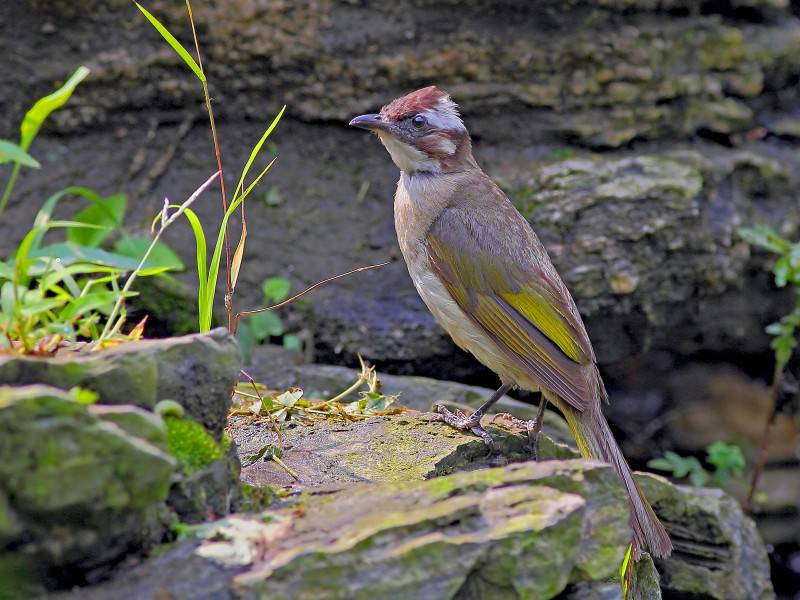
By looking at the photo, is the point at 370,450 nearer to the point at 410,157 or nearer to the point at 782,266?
the point at 410,157

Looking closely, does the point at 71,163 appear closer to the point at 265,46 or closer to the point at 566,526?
the point at 265,46

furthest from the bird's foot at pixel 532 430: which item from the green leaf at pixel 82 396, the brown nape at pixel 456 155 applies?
the green leaf at pixel 82 396

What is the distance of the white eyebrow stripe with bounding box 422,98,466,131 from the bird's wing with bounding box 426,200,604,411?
0.48m

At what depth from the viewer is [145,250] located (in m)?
6.03

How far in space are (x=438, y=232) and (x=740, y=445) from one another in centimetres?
352

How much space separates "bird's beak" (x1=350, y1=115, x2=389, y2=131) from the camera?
515 centimetres

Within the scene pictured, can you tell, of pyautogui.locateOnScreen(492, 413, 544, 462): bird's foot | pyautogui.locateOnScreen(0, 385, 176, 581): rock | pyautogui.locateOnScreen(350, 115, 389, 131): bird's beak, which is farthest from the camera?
pyautogui.locateOnScreen(350, 115, 389, 131): bird's beak

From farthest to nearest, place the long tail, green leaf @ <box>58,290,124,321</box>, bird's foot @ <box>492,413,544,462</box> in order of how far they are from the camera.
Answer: bird's foot @ <box>492,413,544,462</box>, the long tail, green leaf @ <box>58,290,124,321</box>

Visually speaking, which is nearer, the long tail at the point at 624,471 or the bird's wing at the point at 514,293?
the long tail at the point at 624,471

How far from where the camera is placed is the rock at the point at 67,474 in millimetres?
2338

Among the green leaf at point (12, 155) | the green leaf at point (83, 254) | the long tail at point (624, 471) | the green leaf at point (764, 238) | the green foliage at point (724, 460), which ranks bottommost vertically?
the green foliage at point (724, 460)

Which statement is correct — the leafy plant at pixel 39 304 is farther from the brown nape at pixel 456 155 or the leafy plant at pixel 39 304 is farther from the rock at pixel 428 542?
the brown nape at pixel 456 155

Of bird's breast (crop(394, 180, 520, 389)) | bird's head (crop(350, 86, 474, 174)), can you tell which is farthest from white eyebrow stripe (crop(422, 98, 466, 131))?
bird's breast (crop(394, 180, 520, 389))

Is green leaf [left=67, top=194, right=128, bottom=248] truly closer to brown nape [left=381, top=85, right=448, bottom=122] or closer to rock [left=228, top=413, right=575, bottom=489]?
brown nape [left=381, top=85, right=448, bottom=122]
